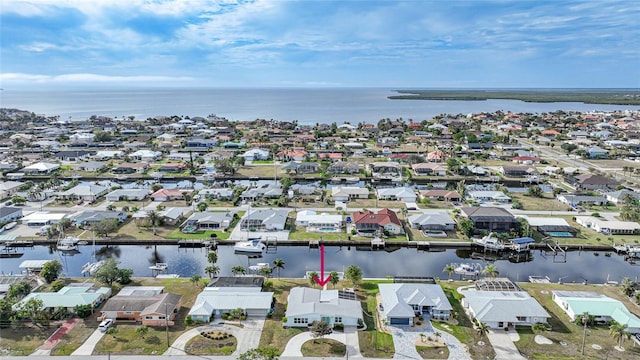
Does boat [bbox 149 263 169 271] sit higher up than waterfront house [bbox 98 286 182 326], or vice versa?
waterfront house [bbox 98 286 182 326]

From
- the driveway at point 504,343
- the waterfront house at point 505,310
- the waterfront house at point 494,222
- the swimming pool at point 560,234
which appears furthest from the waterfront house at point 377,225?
the driveway at point 504,343

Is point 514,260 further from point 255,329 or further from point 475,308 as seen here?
point 255,329

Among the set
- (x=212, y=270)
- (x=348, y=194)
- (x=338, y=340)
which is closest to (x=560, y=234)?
(x=348, y=194)

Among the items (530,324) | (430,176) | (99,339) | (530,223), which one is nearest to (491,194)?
(530,223)

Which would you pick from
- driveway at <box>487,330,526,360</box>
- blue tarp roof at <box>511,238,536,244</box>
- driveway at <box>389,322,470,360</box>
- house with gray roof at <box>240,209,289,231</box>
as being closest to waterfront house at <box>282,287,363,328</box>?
driveway at <box>389,322,470,360</box>

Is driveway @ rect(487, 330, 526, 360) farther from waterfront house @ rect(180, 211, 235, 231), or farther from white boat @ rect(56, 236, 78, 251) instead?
white boat @ rect(56, 236, 78, 251)

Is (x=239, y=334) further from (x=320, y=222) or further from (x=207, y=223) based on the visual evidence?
(x=207, y=223)
